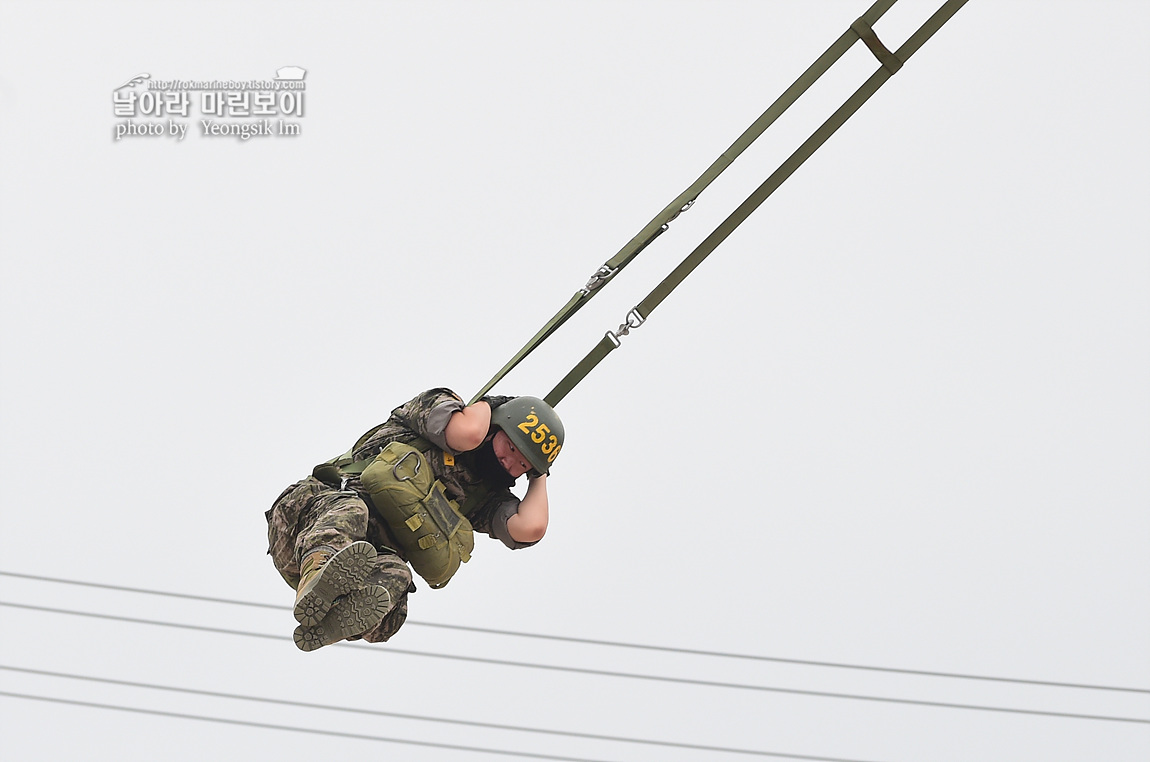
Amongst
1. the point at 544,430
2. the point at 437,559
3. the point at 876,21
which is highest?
the point at 876,21

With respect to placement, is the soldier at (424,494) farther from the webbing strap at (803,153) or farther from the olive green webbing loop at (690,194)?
the webbing strap at (803,153)

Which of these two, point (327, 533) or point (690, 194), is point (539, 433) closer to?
point (327, 533)

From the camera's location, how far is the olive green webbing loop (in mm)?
9617

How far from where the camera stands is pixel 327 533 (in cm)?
887

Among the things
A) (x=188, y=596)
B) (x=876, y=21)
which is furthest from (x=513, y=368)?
(x=188, y=596)

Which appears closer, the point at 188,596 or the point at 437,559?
the point at 437,559

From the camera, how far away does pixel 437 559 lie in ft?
31.3

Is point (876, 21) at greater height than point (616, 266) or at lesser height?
greater

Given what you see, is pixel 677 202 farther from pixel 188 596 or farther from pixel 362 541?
pixel 188 596

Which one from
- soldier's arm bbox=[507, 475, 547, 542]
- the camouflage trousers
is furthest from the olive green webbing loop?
the camouflage trousers

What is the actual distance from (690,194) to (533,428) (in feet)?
5.57

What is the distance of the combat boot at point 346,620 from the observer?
851cm

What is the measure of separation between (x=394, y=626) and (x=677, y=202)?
3.03 metres

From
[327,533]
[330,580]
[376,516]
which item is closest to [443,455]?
[376,516]
